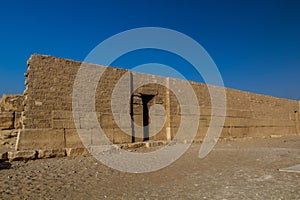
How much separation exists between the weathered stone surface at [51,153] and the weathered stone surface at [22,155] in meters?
0.15

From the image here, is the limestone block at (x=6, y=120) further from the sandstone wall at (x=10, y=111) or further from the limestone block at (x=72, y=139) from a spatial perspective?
the limestone block at (x=72, y=139)

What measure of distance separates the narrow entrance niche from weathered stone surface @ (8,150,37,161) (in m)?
3.40

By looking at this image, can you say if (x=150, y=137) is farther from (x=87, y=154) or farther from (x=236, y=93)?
(x=236, y=93)

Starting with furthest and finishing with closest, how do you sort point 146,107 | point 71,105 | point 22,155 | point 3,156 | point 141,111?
point 146,107, point 141,111, point 71,105, point 22,155, point 3,156

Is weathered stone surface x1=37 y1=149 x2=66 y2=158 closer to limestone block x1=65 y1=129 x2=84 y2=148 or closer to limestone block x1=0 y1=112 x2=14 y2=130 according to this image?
limestone block x1=65 y1=129 x2=84 y2=148

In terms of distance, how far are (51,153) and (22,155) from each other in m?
0.71

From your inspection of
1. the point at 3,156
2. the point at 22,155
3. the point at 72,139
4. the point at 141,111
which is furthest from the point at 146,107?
the point at 3,156

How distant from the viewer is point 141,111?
9422 millimetres

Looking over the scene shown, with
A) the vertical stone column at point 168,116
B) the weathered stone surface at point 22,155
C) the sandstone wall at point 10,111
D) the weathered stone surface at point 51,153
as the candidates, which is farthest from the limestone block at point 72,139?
the vertical stone column at point 168,116

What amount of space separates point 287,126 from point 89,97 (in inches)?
611

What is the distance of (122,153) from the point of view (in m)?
7.62

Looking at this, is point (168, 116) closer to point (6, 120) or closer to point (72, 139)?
point (72, 139)

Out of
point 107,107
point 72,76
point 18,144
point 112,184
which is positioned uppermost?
point 72,76

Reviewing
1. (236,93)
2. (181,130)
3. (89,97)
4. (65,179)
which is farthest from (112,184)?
(236,93)
